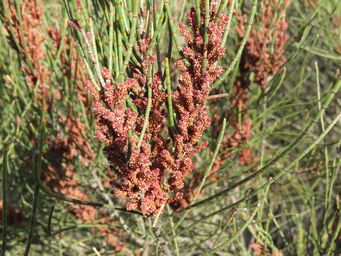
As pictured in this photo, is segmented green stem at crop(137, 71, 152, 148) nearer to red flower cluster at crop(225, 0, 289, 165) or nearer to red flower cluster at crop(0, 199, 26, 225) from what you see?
red flower cluster at crop(225, 0, 289, 165)

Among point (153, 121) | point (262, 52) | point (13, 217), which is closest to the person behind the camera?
point (153, 121)

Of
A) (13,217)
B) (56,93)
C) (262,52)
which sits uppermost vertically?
(262,52)

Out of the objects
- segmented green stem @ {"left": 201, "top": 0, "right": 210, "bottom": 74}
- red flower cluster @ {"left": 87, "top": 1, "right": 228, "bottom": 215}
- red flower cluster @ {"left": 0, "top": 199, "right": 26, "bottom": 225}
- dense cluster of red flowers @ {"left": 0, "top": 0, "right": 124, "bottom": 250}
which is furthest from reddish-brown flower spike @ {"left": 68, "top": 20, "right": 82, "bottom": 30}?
red flower cluster @ {"left": 0, "top": 199, "right": 26, "bottom": 225}

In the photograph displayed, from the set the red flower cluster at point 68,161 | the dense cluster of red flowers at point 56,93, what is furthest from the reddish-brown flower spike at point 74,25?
the red flower cluster at point 68,161

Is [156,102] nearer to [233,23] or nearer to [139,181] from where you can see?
[139,181]

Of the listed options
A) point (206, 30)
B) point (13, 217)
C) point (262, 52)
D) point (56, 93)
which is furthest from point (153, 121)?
point (13, 217)

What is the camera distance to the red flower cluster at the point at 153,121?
96 centimetres

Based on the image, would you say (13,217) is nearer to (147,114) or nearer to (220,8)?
(147,114)

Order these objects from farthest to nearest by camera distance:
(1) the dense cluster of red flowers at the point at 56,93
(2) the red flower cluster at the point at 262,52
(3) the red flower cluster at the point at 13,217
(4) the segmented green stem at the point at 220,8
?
(3) the red flower cluster at the point at 13,217, (2) the red flower cluster at the point at 262,52, (1) the dense cluster of red flowers at the point at 56,93, (4) the segmented green stem at the point at 220,8

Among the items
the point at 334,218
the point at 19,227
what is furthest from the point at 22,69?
the point at 334,218

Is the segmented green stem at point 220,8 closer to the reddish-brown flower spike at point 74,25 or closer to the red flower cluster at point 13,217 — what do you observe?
the reddish-brown flower spike at point 74,25

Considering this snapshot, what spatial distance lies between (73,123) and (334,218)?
1.13 metres

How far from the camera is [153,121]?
3.39 feet

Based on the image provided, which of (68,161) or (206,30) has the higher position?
(206,30)
